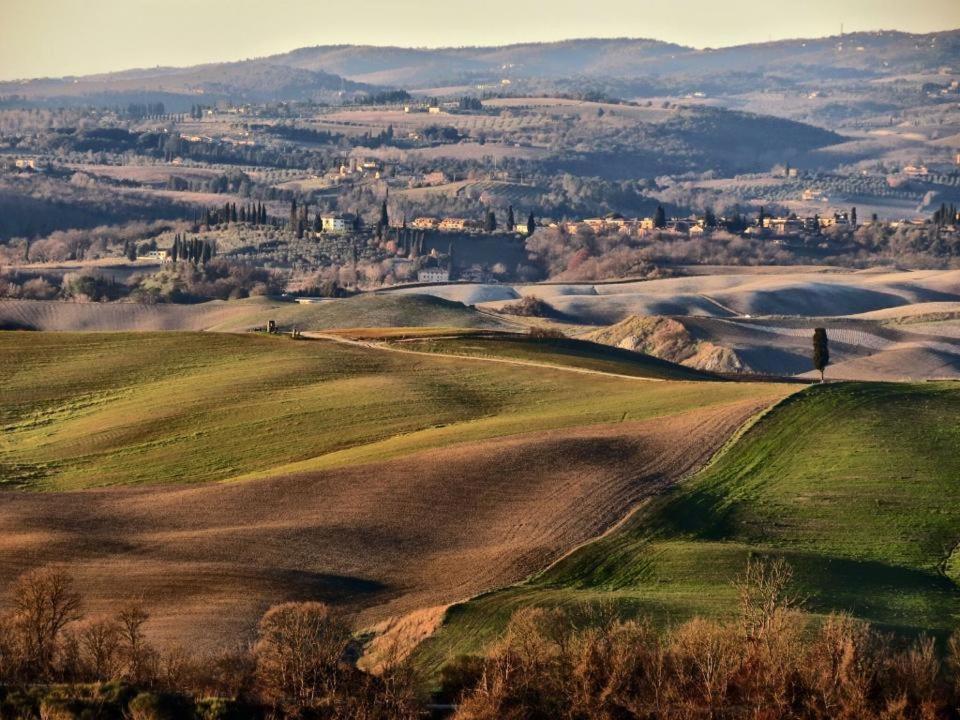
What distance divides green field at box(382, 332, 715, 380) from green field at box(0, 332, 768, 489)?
2.88m

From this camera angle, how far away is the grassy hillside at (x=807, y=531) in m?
43.2

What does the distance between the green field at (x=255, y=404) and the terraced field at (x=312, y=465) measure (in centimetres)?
13

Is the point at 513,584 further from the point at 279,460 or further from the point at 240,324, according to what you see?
the point at 240,324

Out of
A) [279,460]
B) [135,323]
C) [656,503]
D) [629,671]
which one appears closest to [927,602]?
[656,503]

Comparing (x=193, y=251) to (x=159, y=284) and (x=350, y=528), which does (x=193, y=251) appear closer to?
(x=159, y=284)

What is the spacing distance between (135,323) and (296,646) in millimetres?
88301

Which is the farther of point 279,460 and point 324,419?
point 324,419

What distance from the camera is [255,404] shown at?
67.9 m

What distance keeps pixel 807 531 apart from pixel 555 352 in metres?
32.6

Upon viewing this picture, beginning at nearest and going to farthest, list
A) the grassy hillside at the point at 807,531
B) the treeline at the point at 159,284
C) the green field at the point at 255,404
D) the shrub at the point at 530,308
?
1. the grassy hillside at the point at 807,531
2. the green field at the point at 255,404
3. the shrub at the point at 530,308
4. the treeline at the point at 159,284

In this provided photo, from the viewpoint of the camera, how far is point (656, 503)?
51.7 m

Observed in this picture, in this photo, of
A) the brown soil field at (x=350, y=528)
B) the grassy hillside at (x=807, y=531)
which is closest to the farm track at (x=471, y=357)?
the grassy hillside at (x=807, y=531)

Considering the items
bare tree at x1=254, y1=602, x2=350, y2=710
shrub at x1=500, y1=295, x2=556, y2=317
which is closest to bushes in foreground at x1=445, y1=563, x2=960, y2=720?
bare tree at x1=254, y1=602, x2=350, y2=710

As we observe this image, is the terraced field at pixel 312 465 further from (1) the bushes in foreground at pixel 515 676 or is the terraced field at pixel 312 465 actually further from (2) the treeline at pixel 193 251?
(2) the treeline at pixel 193 251
